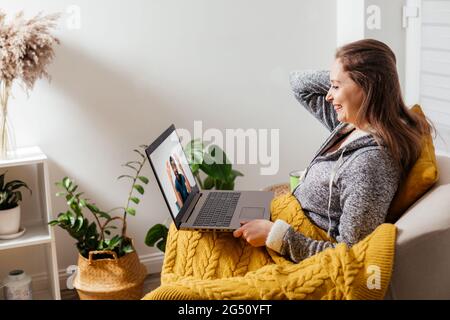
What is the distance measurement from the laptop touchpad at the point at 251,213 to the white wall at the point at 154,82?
1.06 metres

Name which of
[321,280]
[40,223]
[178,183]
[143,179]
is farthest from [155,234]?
[321,280]

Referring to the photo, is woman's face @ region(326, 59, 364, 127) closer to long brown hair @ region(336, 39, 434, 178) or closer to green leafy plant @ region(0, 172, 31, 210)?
long brown hair @ region(336, 39, 434, 178)

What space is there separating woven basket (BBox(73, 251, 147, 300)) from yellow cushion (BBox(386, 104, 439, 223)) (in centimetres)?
126

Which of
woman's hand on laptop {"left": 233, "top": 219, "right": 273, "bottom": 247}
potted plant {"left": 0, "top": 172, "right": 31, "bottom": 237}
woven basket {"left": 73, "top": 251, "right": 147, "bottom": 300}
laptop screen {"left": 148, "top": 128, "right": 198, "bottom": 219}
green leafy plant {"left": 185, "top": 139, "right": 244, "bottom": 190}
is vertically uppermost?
laptop screen {"left": 148, "top": 128, "right": 198, "bottom": 219}

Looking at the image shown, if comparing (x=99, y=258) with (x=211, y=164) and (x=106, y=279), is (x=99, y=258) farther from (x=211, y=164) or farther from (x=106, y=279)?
(x=211, y=164)

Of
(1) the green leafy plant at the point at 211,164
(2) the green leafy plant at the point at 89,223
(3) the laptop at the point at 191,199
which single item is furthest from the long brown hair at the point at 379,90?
(2) the green leafy plant at the point at 89,223

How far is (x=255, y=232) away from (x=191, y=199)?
0.46 meters

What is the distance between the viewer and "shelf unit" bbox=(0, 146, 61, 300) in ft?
8.52

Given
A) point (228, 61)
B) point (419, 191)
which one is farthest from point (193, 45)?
point (419, 191)

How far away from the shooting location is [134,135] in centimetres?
300

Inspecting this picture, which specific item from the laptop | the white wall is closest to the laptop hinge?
the laptop

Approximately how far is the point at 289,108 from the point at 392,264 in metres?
1.83

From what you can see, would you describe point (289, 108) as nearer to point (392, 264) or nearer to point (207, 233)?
point (207, 233)
